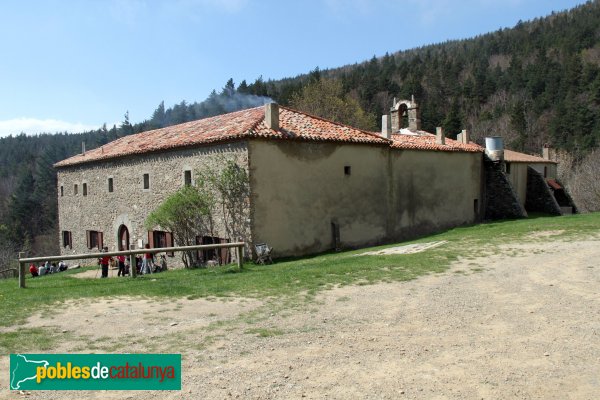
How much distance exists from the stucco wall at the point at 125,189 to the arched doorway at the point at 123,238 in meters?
0.27

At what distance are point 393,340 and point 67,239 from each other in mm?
27355

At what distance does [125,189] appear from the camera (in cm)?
2298

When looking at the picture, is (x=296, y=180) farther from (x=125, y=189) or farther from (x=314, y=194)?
(x=125, y=189)

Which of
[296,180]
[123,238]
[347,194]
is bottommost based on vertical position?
[123,238]

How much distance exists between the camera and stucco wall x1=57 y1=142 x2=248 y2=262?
18594mm

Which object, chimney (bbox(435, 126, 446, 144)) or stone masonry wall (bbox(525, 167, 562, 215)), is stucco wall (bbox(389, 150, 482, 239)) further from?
stone masonry wall (bbox(525, 167, 562, 215))

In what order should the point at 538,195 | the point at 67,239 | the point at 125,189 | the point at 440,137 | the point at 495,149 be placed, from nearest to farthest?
the point at 125,189, the point at 440,137, the point at 495,149, the point at 67,239, the point at 538,195

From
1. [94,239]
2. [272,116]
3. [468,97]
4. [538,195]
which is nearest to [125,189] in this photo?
[94,239]

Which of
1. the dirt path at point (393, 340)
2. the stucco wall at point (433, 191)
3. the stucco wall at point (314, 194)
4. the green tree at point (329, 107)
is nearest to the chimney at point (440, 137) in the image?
the stucco wall at point (433, 191)

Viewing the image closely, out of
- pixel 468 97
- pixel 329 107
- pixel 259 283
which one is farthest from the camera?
pixel 468 97

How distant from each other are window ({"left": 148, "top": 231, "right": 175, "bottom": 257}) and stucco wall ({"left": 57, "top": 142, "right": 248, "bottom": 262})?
0.76 meters

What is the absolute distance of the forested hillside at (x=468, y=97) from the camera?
53.2m

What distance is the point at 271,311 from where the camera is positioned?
8.12m

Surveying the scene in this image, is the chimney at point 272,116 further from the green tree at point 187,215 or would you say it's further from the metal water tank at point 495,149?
the metal water tank at point 495,149
